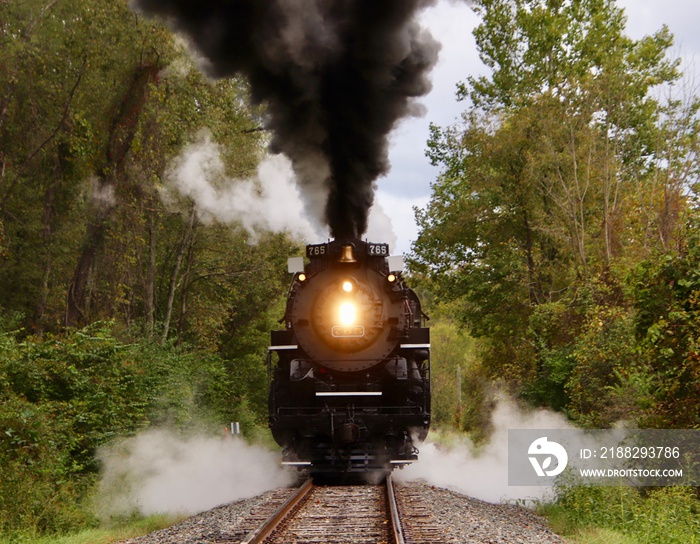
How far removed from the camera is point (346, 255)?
13703 mm

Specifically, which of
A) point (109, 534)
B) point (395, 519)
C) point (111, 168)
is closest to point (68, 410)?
point (109, 534)

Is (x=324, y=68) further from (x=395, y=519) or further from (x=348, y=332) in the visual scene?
(x=395, y=519)

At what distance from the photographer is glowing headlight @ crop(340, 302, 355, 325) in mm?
13406

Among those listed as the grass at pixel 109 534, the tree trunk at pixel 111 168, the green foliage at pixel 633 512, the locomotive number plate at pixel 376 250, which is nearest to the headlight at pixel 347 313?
the locomotive number plate at pixel 376 250

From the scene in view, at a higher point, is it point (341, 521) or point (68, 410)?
point (68, 410)

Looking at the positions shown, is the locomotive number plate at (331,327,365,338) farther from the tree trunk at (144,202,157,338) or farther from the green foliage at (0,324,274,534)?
the tree trunk at (144,202,157,338)

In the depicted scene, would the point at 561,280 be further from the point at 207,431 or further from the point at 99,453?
the point at 99,453

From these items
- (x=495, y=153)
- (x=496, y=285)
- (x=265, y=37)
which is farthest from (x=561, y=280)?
(x=265, y=37)

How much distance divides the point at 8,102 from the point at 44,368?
33.8ft

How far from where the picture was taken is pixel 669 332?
10664mm

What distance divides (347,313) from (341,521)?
4.14 m

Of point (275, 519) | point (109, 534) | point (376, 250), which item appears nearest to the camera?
point (275, 519)

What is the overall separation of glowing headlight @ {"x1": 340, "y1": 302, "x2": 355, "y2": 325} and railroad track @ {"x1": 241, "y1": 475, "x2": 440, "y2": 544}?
2613 mm

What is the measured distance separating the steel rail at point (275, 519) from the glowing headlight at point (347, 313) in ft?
8.60
